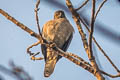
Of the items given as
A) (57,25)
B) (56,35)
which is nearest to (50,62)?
(56,35)

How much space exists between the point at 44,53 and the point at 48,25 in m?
0.64

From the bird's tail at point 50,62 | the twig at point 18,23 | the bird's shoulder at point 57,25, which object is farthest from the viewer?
the bird's shoulder at point 57,25

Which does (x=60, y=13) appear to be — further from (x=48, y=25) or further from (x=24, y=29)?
(x=24, y=29)

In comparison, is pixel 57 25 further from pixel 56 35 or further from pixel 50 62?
pixel 50 62

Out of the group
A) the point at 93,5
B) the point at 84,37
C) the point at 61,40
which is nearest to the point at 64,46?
the point at 61,40

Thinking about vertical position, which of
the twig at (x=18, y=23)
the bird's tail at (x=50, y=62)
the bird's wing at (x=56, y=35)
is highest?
the twig at (x=18, y=23)

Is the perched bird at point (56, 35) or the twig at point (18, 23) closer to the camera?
the twig at point (18, 23)

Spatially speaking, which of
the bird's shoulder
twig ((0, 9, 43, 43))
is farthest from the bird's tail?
twig ((0, 9, 43, 43))

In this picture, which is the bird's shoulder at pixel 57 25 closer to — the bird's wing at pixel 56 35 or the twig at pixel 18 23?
the bird's wing at pixel 56 35

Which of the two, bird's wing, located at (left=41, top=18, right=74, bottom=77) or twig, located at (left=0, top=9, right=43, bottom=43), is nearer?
twig, located at (left=0, top=9, right=43, bottom=43)

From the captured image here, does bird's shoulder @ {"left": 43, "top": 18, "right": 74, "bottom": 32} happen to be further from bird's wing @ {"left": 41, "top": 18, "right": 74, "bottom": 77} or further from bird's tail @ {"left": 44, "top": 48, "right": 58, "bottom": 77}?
bird's tail @ {"left": 44, "top": 48, "right": 58, "bottom": 77}

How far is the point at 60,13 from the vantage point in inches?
236

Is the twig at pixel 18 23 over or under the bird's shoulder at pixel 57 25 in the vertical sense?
over

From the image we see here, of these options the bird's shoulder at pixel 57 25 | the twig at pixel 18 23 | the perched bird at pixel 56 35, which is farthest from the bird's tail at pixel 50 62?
the twig at pixel 18 23
